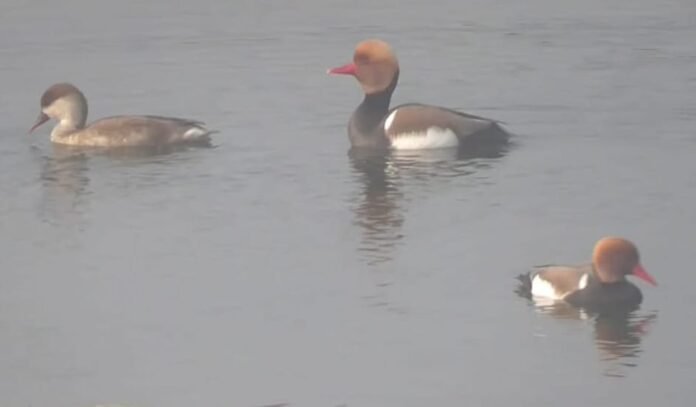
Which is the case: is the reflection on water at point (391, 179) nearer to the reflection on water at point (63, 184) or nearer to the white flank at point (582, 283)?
the white flank at point (582, 283)

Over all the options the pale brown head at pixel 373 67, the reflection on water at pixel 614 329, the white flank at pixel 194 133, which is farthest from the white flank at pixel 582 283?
the white flank at pixel 194 133

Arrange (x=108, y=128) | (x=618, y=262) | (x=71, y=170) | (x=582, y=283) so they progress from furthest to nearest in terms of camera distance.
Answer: (x=108, y=128), (x=71, y=170), (x=582, y=283), (x=618, y=262)

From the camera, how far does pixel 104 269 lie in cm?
1269

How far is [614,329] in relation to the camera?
1130 centimetres

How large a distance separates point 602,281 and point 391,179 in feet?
13.1

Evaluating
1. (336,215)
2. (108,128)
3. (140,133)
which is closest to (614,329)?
(336,215)

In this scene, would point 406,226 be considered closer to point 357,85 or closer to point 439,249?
point 439,249

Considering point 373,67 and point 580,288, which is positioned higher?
point 373,67

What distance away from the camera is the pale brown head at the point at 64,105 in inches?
672

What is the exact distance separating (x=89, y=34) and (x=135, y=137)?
5.35 m

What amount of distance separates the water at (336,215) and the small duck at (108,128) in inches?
9.6

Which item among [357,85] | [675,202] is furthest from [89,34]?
[675,202]

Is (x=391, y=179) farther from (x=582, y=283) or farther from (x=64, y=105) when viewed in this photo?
(x=582, y=283)

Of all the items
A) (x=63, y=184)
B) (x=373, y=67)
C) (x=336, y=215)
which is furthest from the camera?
(x=373, y=67)
